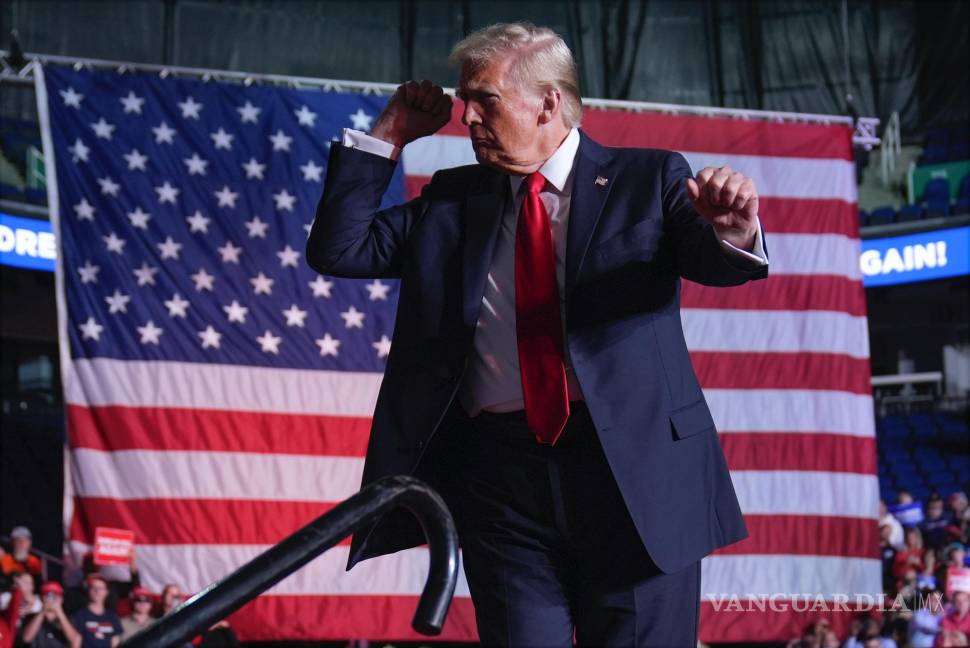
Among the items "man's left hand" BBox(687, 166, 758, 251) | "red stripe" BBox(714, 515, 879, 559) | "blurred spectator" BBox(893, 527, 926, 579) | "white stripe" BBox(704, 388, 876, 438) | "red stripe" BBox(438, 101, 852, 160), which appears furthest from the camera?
"blurred spectator" BBox(893, 527, 926, 579)

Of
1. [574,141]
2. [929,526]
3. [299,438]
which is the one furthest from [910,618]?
[574,141]

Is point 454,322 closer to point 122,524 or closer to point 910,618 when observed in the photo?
point 122,524

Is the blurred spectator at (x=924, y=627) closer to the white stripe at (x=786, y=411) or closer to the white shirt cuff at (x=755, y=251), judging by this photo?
the white stripe at (x=786, y=411)

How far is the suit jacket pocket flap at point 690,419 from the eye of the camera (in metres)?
1.58

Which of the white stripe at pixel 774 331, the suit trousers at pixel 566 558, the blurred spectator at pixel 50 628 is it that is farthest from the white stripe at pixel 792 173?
the suit trousers at pixel 566 558

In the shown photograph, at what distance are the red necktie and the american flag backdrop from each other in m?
3.94

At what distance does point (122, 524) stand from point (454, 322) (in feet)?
13.4

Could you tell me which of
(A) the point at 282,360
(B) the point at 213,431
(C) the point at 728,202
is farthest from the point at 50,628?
(C) the point at 728,202

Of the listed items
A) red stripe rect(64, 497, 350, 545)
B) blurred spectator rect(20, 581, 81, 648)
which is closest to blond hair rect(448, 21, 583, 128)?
red stripe rect(64, 497, 350, 545)

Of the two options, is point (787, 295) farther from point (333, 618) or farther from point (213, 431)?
point (213, 431)

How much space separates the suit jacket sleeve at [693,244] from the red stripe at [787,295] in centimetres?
430

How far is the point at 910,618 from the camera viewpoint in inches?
253

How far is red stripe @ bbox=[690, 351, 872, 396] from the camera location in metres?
5.89

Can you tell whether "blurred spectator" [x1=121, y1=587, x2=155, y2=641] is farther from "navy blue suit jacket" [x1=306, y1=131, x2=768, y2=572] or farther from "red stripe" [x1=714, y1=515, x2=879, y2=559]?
"navy blue suit jacket" [x1=306, y1=131, x2=768, y2=572]
